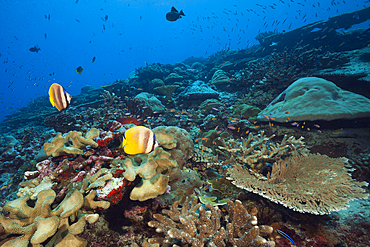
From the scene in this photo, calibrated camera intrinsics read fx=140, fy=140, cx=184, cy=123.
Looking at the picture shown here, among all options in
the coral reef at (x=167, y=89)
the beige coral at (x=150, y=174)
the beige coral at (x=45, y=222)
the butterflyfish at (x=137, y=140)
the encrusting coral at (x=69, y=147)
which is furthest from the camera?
the coral reef at (x=167, y=89)

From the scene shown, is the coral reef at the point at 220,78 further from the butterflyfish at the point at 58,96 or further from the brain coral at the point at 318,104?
the butterflyfish at the point at 58,96

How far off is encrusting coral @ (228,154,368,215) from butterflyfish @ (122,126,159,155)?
166 cm

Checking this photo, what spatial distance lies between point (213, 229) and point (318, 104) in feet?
17.4

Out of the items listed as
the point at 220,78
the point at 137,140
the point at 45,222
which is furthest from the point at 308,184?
→ the point at 220,78

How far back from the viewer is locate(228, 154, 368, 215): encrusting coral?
1.98 m

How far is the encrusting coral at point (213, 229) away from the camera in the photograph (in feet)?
5.10

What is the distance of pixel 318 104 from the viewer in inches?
181

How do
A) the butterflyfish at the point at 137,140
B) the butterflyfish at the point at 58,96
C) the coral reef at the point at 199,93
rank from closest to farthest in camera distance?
the butterflyfish at the point at 137,140 < the butterflyfish at the point at 58,96 < the coral reef at the point at 199,93

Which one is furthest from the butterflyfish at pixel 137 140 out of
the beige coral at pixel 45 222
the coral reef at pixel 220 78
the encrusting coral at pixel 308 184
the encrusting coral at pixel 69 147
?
the coral reef at pixel 220 78

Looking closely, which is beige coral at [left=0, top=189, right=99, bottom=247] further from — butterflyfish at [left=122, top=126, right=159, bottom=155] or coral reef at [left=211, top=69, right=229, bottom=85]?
coral reef at [left=211, top=69, right=229, bottom=85]

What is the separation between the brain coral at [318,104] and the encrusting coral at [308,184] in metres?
2.13

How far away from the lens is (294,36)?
15875 millimetres

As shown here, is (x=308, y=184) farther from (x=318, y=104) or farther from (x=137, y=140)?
(x=318, y=104)

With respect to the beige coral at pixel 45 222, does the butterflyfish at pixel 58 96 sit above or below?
above
